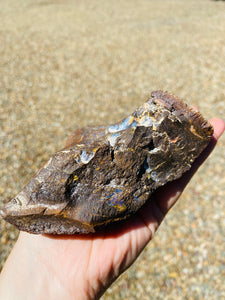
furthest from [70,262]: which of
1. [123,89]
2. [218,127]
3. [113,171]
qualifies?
[123,89]

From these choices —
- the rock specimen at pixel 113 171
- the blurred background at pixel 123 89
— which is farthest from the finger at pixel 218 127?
the blurred background at pixel 123 89

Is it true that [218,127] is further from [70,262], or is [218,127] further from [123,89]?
[123,89]

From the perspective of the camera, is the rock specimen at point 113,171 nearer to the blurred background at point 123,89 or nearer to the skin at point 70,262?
the skin at point 70,262

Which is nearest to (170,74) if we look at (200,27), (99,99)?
(99,99)

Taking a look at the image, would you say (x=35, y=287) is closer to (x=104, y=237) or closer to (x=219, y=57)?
(x=104, y=237)

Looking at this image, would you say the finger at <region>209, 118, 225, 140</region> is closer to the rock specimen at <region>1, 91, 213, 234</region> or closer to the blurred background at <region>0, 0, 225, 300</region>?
the rock specimen at <region>1, 91, 213, 234</region>

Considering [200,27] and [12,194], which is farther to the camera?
[200,27]
